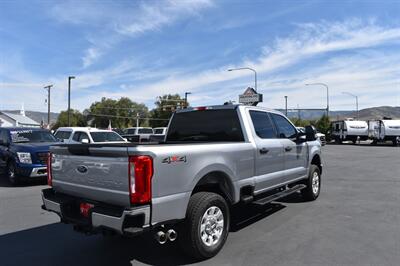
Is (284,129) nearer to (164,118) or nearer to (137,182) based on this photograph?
(137,182)

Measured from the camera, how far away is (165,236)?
14.0 ft

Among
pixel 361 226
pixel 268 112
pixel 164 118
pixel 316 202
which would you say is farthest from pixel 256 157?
pixel 164 118

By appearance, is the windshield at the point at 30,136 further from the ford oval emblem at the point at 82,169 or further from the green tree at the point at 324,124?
the green tree at the point at 324,124

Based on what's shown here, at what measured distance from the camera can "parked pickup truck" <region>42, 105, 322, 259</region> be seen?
3.96 meters

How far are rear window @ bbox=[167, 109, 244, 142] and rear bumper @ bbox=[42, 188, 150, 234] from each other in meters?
2.42

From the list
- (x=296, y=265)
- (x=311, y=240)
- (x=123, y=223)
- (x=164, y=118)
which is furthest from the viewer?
(x=164, y=118)

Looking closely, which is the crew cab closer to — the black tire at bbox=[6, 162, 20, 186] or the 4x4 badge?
the black tire at bbox=[6, 162, 20, 186]

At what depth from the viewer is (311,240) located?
5492mm

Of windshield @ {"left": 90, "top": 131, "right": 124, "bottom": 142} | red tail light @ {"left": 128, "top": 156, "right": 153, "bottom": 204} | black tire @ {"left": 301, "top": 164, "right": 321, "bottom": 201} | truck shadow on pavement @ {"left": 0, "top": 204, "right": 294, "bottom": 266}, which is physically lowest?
truck shadow on pavement @ {"left": 0, "top": 204, "right": 294, "bottom": 266}

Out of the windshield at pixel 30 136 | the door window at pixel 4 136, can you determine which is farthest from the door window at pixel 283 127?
the door window at pixel 4 136

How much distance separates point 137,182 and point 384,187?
903 centimetres

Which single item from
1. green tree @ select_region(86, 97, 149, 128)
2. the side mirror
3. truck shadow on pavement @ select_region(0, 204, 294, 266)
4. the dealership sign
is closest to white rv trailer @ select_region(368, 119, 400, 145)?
the dealership sign

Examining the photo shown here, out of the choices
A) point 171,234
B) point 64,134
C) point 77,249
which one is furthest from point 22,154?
point 171,234

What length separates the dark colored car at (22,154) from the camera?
35.0ft
